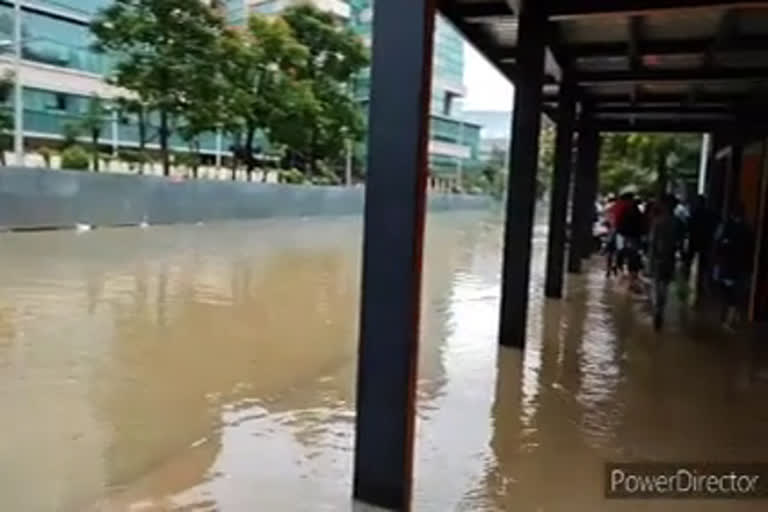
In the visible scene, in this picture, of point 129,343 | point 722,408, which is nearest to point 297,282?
point 129,343

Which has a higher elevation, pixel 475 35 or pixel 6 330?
pixel 475 35

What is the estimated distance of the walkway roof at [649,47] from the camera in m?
7.42

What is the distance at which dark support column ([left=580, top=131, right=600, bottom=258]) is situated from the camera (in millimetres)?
16553

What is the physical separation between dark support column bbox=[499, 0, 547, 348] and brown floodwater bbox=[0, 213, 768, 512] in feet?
1.26

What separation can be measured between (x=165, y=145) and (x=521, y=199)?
21.2 meters

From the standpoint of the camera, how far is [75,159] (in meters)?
24.9

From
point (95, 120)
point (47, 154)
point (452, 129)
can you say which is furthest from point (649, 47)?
point (452, 129)

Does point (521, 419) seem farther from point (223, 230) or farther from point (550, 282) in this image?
point (223, 230)

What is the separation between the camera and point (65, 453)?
4742 mm

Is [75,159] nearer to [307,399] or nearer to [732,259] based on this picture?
[732,259]

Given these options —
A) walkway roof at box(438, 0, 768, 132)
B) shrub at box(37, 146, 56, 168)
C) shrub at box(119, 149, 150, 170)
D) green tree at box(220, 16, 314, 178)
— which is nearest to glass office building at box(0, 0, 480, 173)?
shrub at box(119, 149, 150, 170)

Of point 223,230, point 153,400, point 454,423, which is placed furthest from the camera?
point 223,230

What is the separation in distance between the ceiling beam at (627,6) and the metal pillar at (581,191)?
809cm

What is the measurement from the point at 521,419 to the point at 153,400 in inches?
105
